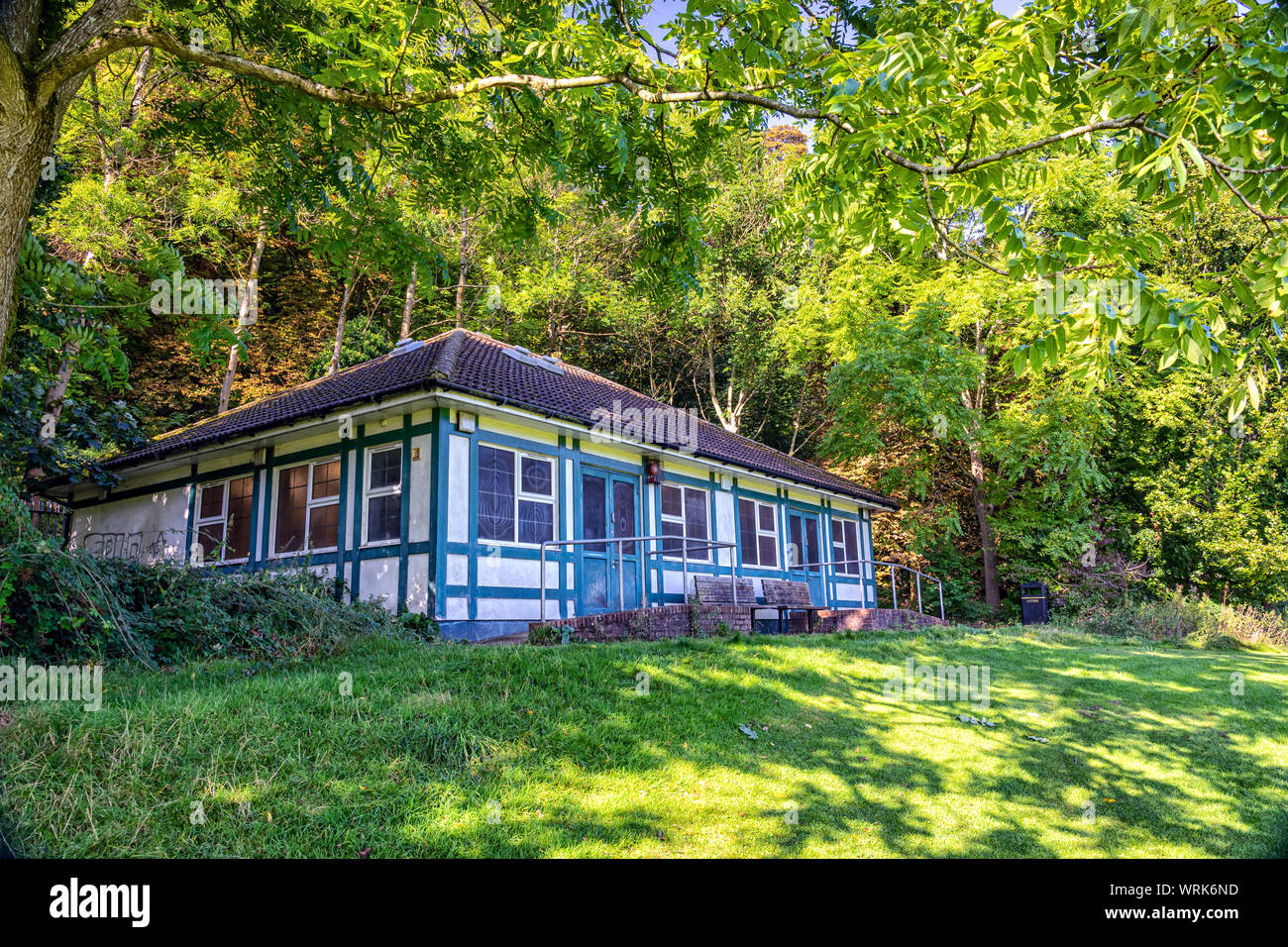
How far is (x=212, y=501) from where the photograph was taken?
15.5 metres

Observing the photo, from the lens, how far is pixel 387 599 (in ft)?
38.9

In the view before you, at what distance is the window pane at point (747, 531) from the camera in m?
18.4

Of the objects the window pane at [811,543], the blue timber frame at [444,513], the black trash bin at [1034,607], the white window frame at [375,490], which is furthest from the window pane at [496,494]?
the black trash bin at [1034,607]

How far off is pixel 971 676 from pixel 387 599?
8.14m

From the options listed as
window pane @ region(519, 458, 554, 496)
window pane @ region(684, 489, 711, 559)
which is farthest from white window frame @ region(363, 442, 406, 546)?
window pane @ region(684, 489, 711, 559)

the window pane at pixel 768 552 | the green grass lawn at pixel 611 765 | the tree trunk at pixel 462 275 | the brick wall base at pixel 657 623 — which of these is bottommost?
the green grass lawn at pixel 611 765

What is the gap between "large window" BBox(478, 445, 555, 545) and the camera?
40.9 feet

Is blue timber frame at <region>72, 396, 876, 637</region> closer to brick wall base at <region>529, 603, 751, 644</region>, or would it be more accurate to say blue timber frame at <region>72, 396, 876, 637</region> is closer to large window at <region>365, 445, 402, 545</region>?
large window at <region>365, 445, 402, 545</region>

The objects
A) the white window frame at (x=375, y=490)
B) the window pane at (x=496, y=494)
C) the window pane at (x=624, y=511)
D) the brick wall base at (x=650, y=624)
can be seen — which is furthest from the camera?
the window pane at (x=624, y=511)

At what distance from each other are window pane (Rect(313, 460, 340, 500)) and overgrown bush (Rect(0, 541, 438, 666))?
354 centimetres

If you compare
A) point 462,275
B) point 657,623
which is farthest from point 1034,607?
point 462,275

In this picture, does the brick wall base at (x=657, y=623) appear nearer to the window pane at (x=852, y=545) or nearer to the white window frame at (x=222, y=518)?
the white window frame at (x=222, y=518)

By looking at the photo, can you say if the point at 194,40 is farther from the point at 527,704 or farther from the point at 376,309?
the point at 376,309
